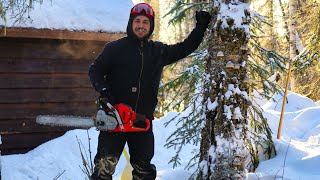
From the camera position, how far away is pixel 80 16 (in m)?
6.76

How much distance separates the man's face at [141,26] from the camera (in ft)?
11.3

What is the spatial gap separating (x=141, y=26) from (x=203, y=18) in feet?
1.79

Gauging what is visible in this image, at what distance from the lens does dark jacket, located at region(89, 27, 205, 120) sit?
348 centimetres

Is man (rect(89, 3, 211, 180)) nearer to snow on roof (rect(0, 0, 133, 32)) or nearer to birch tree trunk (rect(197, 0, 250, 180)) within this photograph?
birch tree trunk (rect(197, 0, 250, 180))

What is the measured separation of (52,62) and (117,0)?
1.90 m

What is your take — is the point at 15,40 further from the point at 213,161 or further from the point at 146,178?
the point at 213,161

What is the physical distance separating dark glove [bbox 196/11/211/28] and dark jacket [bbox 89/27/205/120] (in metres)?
0.08

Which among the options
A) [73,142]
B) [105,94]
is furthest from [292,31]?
[105,94]

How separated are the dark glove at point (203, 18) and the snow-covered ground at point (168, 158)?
141 cm

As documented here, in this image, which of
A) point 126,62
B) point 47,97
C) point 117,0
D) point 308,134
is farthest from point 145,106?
point 308,134

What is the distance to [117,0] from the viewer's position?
25.6 ft

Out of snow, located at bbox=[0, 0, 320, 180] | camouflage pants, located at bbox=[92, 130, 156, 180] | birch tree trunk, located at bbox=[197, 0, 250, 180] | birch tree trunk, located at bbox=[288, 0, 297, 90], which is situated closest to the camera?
birch tree trunk, located at bbox=[197, 0, 250, 180]

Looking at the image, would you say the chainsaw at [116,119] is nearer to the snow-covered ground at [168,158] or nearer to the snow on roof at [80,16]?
the snow-covered ground at [168,158]

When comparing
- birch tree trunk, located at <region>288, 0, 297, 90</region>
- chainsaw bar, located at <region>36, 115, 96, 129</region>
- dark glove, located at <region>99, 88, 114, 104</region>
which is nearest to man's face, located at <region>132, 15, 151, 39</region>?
dark glove, located at <region>99, 88, 114, 104</region>
